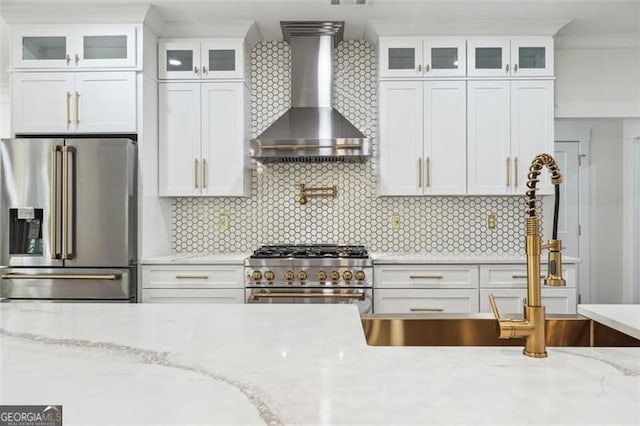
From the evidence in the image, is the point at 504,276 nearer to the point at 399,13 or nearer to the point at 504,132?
the point at 504,132

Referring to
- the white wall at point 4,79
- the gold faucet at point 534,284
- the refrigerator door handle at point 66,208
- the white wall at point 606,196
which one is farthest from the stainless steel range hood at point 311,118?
the gold faucet at point 534,284

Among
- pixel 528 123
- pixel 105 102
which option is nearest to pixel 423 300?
pixel 528 123

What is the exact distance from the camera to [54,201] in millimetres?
3176

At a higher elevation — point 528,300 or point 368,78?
point 368,78

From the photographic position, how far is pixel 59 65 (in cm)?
344

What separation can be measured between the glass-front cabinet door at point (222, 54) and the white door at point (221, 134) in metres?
0.08

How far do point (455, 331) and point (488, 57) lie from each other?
2740 mm

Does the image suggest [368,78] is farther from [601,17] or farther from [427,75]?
[601,17]

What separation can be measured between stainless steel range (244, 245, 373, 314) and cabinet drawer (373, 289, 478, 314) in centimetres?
11

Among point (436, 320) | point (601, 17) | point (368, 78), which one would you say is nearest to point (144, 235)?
point (368, 78)

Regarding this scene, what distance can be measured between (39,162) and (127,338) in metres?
2.53

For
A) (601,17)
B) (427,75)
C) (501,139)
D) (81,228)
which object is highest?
(601,17)

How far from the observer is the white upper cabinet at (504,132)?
11.9ft

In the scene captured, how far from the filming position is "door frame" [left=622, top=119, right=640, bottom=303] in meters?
4.22
